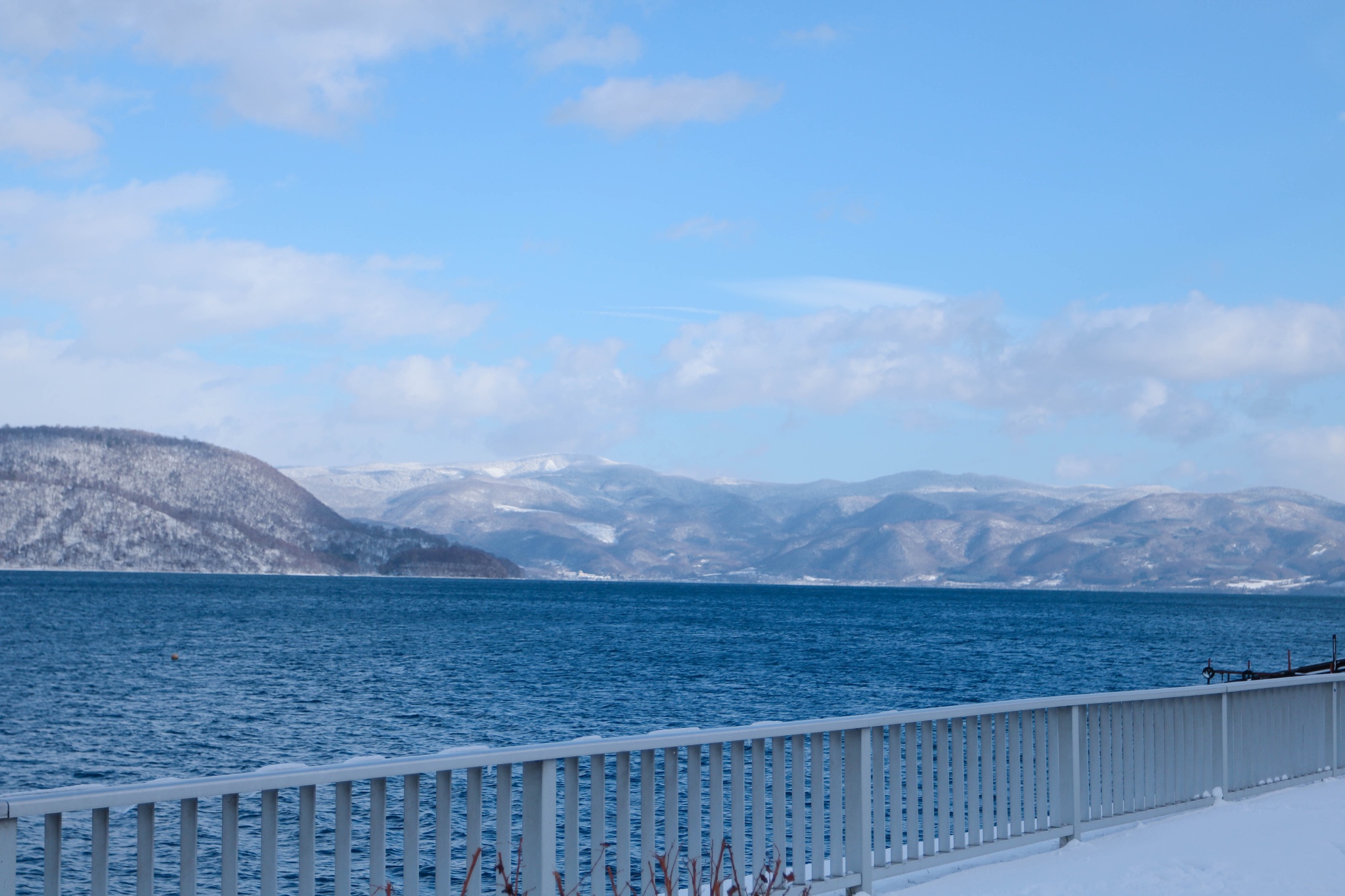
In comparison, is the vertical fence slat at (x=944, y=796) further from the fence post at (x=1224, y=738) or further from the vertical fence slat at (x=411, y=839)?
the vertical fence slat at (x=411, y=839)

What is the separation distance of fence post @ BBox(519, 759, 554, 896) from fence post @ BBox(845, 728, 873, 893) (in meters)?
1.80

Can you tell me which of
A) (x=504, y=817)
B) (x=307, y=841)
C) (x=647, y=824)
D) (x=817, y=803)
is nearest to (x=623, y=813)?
(x=647, y=824)

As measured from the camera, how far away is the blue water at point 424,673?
97.8 ft

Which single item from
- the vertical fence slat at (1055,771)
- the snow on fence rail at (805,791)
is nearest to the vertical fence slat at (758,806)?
the snow on fence rail at (805,791)

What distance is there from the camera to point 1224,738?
355 inches

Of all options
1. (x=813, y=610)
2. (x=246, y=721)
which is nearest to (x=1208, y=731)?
(x=246, y=721)

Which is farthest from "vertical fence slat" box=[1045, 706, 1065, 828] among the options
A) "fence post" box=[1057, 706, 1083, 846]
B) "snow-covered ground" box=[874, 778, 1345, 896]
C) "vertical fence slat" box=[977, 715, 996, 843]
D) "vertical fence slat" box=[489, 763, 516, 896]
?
"vertical fence slat" box=[489, 763, 516, 896]

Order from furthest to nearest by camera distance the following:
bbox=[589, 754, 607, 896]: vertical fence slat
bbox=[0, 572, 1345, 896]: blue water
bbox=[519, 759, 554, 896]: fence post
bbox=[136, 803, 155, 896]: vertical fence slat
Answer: bbox=[0, 572, 1345, 896]: blue water < bbox=[589, 754, 607, 896]: vertical fence slat < bbox=[519, 759, 554, 896]: fence post < bbox=[136, 803, 155, 896]: vertical fence slat

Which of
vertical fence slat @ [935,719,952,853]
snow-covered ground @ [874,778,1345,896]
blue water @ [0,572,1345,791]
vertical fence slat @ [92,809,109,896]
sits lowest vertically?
blue water @ [0,572,1345,791]

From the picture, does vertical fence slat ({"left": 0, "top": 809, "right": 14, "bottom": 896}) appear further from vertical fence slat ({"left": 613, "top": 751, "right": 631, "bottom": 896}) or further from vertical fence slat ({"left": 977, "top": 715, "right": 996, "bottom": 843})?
vertical fence slat ({"left": 977, "top": 715, "right": 996, "bottom": 843})

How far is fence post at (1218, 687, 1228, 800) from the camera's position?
904cm

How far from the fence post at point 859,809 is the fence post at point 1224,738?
388cm

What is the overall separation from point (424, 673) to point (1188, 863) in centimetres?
5016

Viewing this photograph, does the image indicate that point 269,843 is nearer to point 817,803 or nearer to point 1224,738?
point 817,803
